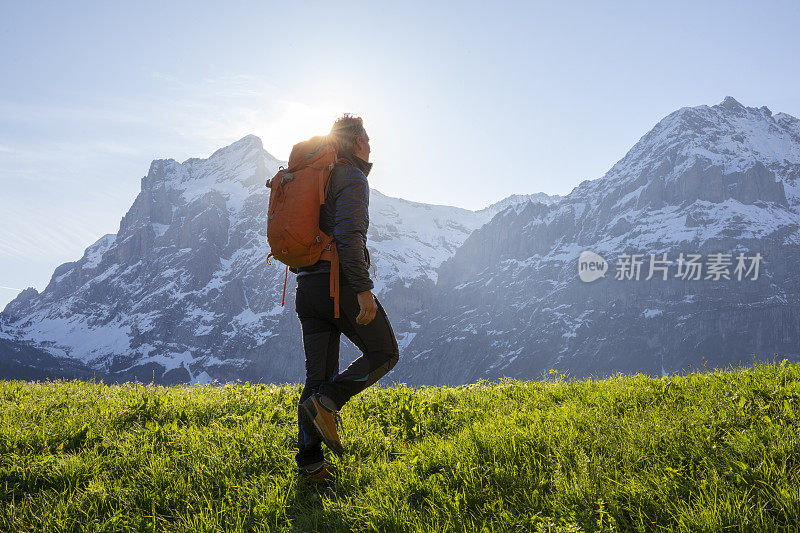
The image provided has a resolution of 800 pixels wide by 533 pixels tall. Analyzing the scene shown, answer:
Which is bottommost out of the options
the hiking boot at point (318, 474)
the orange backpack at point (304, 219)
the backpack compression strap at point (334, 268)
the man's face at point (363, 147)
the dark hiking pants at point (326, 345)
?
the hiking boot at point (318, 474)

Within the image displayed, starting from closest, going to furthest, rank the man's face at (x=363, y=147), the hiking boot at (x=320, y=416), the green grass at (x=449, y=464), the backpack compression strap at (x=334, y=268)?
the green grass at (x=449, y=464) → the hiking boot at (x=320, y=416) → the backpack compression strap at (x=334, y=268) → the man's face at (x=363, y=147)

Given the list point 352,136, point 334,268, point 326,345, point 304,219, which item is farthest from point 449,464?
point 352,136

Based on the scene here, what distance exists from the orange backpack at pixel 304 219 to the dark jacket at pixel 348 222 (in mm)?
99

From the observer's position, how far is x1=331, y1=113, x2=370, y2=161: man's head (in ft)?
16.7

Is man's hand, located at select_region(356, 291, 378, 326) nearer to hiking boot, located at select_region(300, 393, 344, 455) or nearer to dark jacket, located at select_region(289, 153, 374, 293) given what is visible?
dark jacket, located at select_region(289, 153, 374, 293)

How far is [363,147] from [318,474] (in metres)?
3.51

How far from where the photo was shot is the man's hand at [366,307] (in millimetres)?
4656

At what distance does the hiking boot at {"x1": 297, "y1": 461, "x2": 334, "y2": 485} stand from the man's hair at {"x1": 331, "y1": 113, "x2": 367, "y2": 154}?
3403mm

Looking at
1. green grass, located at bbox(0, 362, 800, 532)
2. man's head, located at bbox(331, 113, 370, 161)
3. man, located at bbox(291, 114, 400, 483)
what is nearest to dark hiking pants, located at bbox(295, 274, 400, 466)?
man, located at bbox(291, 114, 400, 483)

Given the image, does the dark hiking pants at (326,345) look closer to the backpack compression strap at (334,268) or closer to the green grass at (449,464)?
the backpack compression strap at (334,268)

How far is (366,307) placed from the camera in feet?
15.3

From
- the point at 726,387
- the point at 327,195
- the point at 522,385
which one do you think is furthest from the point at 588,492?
the point at 522,385

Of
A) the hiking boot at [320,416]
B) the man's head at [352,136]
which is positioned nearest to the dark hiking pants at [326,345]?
the hiking boot at [320,416]

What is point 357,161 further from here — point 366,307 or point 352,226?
point 366,307
